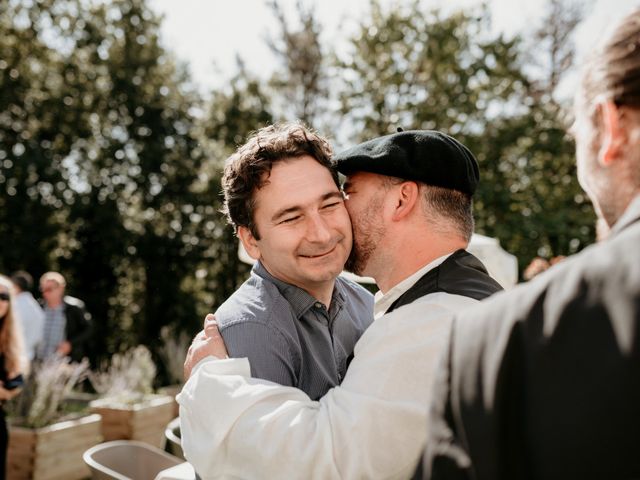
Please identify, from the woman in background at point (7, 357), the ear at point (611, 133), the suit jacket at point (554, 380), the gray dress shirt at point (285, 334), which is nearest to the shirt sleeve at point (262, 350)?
the gray dress shirt at point (285, 334)

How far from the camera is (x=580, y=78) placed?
3.28ft

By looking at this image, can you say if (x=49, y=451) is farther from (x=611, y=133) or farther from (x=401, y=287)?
(x=611, y=133)

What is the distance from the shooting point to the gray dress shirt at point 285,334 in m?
1.65

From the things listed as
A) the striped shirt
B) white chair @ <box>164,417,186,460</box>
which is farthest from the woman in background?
the striped shirt

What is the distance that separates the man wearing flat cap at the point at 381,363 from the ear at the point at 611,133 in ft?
1.86

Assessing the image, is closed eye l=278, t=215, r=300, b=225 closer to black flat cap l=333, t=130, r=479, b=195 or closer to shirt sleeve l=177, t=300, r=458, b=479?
black flat cap l=333, t=130, r=479, b=195

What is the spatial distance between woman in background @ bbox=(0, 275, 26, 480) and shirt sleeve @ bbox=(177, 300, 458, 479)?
12.7ft

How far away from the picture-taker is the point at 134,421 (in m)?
6.48

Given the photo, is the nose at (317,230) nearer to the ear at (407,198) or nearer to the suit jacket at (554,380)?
the ear at (407,198)

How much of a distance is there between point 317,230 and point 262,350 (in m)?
0.45

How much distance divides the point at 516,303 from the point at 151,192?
16.2 metres

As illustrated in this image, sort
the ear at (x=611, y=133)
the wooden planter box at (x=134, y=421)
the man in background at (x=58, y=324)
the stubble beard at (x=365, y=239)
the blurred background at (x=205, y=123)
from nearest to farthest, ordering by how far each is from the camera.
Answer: the ear at (x=611, y=133)
the stubble beard at (x=365, y=239)
the wooden planter box at (x=134, y=421)
the man in background at (x=58, y=324)
the blurred background at (x=205, y=123)

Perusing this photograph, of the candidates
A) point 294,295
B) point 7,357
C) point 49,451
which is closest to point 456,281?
point 294,295

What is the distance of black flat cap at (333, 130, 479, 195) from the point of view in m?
1.75
